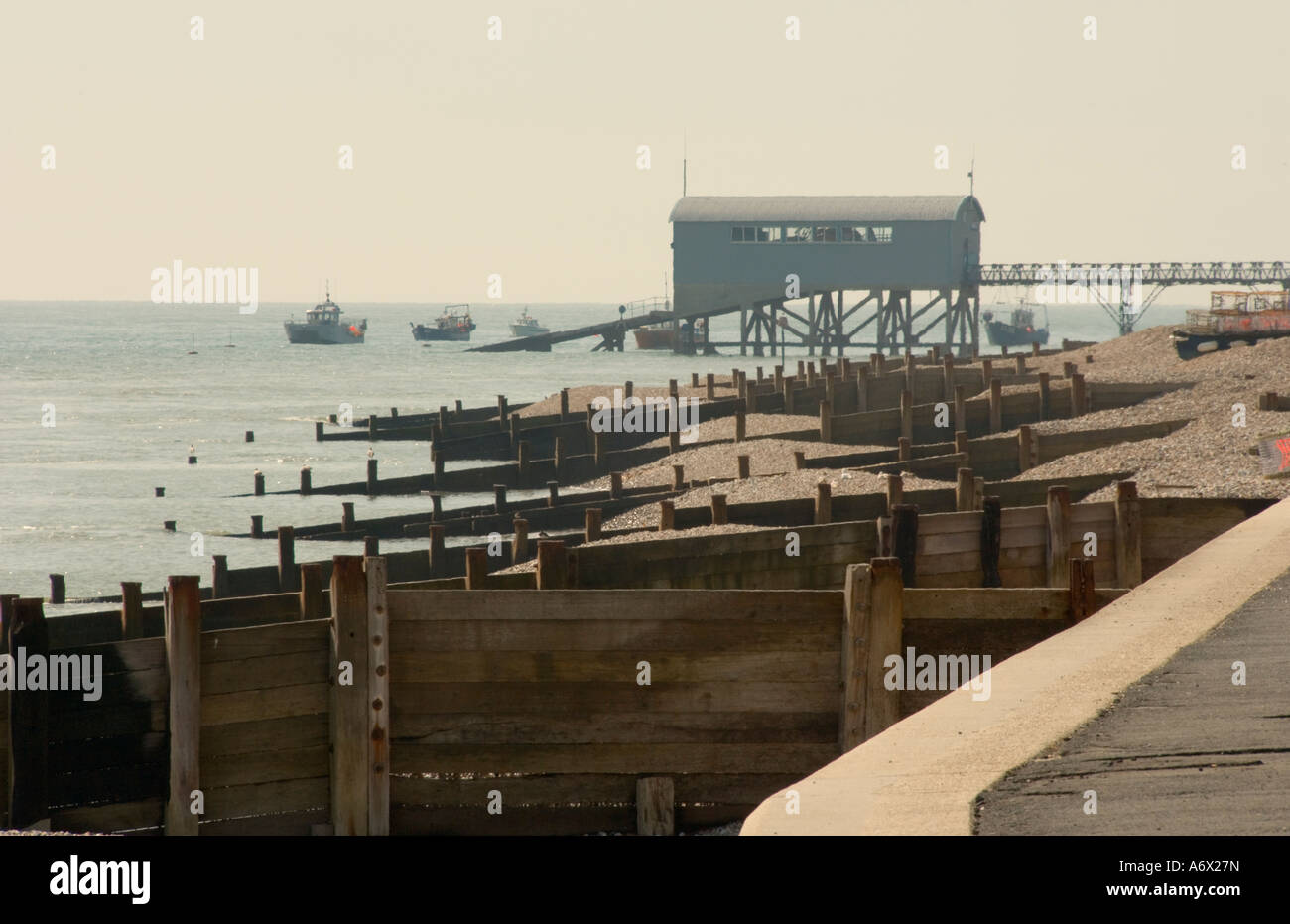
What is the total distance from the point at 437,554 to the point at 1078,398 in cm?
1892

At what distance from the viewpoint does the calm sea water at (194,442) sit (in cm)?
3334

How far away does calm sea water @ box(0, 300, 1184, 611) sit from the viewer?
33344mm

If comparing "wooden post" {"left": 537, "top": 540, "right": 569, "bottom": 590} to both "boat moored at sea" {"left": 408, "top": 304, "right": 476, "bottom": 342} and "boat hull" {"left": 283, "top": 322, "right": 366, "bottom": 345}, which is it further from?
"boat moored at sea" {"left": 408, "top": 304, "right": 476, "bottom": 342}

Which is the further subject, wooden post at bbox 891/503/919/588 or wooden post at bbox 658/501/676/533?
wooden post at bbox 658/501/676/533

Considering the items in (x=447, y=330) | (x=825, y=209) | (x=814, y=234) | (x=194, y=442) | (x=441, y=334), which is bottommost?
(x=194, y=442)

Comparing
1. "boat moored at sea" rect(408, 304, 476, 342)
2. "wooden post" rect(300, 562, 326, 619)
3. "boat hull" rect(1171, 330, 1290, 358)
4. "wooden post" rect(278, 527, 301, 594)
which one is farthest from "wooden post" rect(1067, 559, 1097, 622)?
"boat moored at sea" rect(408, 304, 476, 342)

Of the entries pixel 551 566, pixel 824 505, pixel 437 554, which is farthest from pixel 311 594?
pixel 437 554

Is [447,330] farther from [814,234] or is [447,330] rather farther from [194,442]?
[194,442]

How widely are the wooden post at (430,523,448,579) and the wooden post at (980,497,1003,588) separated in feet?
23.6

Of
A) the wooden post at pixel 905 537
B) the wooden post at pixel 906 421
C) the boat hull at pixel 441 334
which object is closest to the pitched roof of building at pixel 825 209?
the wooden post at pixel 906 421

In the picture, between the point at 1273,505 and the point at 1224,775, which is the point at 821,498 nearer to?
the point at 1273,505

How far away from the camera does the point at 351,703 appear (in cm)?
946

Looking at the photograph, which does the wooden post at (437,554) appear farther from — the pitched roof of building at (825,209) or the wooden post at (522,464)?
the pitched roof of building at (825,209)
